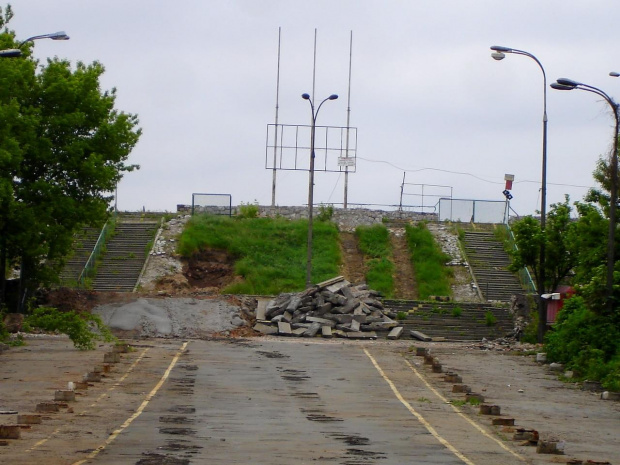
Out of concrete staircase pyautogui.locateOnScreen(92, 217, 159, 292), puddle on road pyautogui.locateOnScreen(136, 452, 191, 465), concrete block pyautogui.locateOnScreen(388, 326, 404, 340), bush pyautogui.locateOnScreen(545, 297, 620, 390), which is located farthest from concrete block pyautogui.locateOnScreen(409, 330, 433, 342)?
puddle on road pyautogui.locateOnScreen(136, 452, 191, 465)

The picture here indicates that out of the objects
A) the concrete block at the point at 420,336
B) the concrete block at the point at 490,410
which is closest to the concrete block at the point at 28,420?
the concrete block at the point at 490,410

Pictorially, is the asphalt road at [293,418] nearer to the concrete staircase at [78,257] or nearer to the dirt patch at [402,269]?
the concrete staircase at [78,257]

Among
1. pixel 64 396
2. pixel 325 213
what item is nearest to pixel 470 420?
pixel 64 396

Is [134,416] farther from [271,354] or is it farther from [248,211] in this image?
[248,211]

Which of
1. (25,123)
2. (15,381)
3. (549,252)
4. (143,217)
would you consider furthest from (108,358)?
(143,217)

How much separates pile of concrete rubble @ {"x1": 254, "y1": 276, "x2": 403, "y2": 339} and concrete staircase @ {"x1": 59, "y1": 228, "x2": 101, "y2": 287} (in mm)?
12645

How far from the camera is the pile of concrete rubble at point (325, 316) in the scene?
146 ft

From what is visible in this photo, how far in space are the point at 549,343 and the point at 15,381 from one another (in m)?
18.7

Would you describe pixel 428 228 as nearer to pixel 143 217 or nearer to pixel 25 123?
pixel 143 217

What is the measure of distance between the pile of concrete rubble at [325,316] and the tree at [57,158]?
8.97 metres

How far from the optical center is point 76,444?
50.4 ft

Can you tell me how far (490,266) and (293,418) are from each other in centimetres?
4228

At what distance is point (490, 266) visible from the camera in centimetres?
6047

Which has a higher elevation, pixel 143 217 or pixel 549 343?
pixel 143 217
